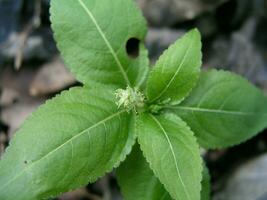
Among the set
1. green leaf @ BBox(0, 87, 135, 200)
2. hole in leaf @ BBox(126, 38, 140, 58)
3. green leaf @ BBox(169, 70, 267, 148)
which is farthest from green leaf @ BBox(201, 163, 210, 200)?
hole in leaf @ BBox(126, 38, 140, 58)

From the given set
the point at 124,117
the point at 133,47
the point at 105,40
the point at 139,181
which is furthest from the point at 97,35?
the point at 133,47

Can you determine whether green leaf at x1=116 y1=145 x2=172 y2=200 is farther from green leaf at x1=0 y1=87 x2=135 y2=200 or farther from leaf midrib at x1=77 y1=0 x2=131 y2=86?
leaf midrib at x1=77 y1=0 x2=131 y2=86

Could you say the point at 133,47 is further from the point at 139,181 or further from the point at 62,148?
the point at 62,148

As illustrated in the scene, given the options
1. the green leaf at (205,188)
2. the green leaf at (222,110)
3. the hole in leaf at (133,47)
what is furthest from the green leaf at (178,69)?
the hole in leaf at (133,47)

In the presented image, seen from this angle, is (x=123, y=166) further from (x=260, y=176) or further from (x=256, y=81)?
(x=256, y=81)

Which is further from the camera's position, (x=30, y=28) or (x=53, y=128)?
(x=30, y=28)

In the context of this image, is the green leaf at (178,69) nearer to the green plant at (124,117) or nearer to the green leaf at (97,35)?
the green plant at (124,117)

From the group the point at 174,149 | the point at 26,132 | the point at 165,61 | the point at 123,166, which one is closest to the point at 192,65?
the point at 165,61
